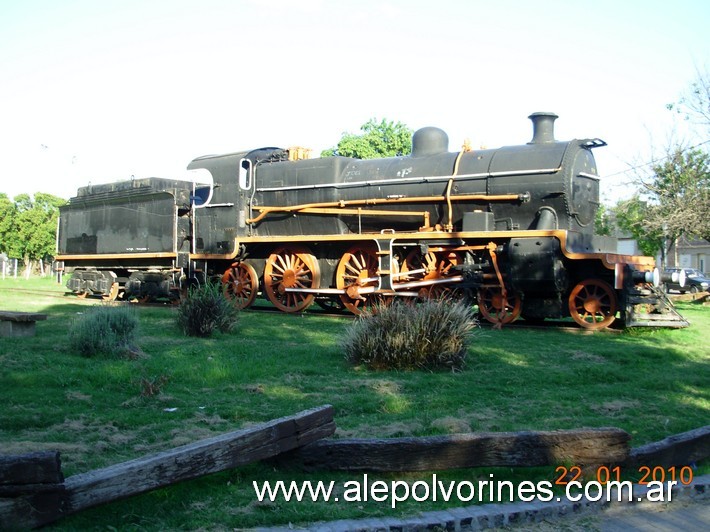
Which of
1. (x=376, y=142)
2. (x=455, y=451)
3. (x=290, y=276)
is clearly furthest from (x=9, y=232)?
(x=455, y=451)

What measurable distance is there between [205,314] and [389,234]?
15.4 ft

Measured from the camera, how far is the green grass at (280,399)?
461cm

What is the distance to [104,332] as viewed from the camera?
9.42 metres

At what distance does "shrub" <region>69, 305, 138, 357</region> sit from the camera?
30.2 ft

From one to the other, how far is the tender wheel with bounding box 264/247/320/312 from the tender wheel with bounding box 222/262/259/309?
382mm

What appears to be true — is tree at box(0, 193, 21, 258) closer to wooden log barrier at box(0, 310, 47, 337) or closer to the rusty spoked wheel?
wooden log barrier at box(0, 310, 47, 337)

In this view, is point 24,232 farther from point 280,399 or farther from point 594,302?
point 280,399

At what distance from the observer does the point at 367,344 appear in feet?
30.1

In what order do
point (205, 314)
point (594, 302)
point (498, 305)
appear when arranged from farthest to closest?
point (498, 305), point (594, 302), point (205, 314)

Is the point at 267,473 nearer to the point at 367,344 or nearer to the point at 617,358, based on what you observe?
the point at 367,344

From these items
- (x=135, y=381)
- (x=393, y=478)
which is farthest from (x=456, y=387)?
(x=135, y=381)

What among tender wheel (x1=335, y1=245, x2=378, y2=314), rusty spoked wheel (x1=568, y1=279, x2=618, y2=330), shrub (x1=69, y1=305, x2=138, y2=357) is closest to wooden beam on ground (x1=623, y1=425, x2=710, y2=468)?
shrub (x1=69, y1=305, x2=138, y2=357)

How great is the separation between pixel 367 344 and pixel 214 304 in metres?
3.77

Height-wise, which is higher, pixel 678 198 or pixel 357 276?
pixel 678 198
